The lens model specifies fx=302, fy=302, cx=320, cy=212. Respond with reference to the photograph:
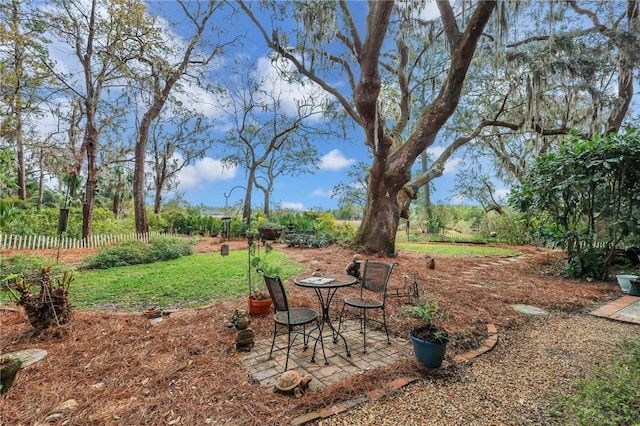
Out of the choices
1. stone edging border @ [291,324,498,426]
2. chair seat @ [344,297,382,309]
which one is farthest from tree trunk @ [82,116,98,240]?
stone edging border @ [291,324,498,426]

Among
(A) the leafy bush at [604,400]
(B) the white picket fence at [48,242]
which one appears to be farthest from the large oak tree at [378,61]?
(B) the white picket fence at [48,242]

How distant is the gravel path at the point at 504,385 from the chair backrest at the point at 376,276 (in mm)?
980

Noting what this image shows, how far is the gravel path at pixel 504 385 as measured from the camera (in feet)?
6.12

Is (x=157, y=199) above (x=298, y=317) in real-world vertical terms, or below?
above

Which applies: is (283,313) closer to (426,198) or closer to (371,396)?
(371,396)

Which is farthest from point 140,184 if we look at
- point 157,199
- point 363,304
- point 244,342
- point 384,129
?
point 363,304

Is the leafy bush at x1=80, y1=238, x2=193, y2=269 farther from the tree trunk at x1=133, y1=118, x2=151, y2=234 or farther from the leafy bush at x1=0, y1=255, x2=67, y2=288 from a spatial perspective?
the tree trunk at x1=133, y1=118, x2=151, y2=234

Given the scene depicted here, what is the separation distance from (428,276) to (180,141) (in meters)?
16.7

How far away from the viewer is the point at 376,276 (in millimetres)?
3277

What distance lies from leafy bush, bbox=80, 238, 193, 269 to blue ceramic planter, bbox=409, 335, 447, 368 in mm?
6966

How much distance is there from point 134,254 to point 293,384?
689 cm

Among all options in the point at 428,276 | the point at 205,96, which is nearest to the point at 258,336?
the point at 428,276

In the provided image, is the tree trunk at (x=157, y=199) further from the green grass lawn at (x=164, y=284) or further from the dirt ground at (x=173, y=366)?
the dirt ground at (x=173, y=366)

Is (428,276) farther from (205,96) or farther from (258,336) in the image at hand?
(205,96)
